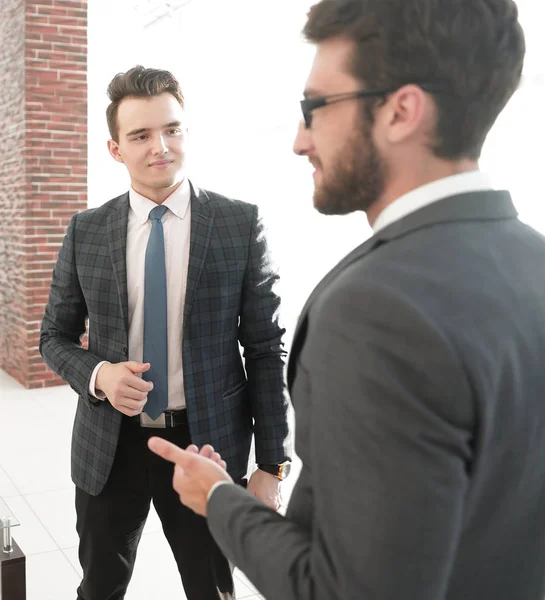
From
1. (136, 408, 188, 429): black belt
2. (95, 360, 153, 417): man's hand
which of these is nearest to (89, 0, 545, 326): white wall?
(136, 408, 188, 429): black belt

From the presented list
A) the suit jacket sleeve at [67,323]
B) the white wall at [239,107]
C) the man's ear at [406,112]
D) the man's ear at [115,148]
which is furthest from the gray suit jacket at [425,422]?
the white wall at [239,107]

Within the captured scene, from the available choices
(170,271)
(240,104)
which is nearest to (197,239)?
(170,271)

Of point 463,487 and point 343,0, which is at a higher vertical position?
point 343,0

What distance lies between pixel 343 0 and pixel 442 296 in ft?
1.38

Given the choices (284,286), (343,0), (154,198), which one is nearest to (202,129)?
(284,286)

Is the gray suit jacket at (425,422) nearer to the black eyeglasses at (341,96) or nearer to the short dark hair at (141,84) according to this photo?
the black eyeglasses at (341,96)

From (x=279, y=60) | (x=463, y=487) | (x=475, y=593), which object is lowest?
(x=475, y=593)

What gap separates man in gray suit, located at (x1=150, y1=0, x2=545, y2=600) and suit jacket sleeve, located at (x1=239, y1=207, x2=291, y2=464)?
1.02 meters

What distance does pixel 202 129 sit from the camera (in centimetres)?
1063

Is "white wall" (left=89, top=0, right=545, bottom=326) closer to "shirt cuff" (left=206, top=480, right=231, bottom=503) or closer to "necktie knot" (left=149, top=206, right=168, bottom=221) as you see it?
"necktie knot" (left=149, top=206, right=168, bottom=221)

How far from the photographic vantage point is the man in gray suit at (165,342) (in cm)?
201

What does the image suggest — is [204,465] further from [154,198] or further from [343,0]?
[154,198]

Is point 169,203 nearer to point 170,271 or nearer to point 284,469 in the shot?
point 170,271

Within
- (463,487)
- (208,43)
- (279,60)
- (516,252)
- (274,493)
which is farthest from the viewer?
(208,43)
